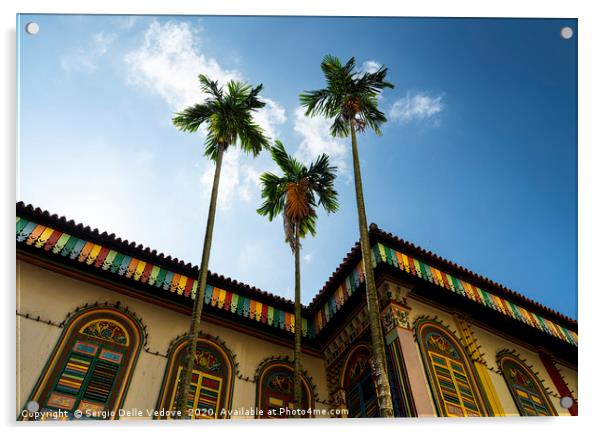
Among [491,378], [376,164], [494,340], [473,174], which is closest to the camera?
[473,174]

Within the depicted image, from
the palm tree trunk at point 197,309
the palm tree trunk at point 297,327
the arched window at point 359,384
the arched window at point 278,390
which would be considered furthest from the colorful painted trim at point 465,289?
the palm tree trunk at point 197,309

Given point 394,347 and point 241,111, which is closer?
point 394,347

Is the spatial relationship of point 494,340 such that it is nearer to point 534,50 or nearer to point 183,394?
point 534,50

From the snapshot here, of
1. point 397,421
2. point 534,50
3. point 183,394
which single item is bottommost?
point 397,421

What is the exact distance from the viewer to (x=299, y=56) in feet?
28.5

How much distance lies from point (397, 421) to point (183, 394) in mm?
3649

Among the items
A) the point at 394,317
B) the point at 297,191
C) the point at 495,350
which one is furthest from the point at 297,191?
the point at 495,350

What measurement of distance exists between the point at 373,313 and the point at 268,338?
4.87 metres

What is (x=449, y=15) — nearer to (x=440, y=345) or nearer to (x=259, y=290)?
(x=440, y=345)

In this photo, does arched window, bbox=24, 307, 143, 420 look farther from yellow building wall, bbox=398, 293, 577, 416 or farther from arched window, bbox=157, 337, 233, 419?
yellow building wall, bbox=398, 293, 577, 416

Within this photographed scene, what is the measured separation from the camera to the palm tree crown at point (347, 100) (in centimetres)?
1047

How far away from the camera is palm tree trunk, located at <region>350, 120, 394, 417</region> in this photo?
7.43 metres

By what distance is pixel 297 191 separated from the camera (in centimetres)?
1370
